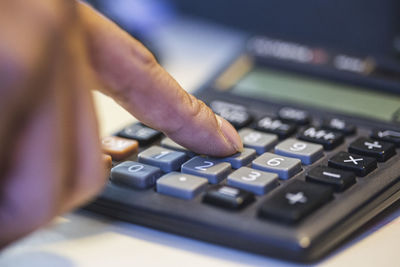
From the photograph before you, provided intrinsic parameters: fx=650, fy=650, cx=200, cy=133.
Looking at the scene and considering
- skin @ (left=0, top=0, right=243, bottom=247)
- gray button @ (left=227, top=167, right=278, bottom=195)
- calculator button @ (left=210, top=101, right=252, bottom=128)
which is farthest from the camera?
calculator button @ (left=210, top=101, right=252, bottom=128)

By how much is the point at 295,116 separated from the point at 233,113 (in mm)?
47

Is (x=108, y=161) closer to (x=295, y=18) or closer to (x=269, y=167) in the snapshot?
(x=269, y=167)

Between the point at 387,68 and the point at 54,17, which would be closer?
the point at 54,17

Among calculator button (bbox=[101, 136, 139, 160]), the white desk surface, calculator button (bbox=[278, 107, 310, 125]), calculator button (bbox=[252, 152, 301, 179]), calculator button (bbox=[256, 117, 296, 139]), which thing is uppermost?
calculator button (bbox=[278, 107, 310, 125])

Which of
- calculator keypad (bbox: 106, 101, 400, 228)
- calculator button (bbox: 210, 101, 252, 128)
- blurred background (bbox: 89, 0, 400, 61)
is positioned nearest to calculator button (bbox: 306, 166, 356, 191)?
calculator keypad (bbox: 106, 101, 400, 228)

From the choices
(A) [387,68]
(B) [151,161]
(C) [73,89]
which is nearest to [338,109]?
(A) [387,68]

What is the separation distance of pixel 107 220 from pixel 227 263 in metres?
0.09

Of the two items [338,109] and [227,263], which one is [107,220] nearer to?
[227,263]

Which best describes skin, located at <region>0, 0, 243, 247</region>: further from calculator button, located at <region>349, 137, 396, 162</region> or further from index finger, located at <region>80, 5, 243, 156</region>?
calculator button, located at <region>349, 137, 396, 162</region>

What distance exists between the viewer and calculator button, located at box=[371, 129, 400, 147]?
0.44 metres

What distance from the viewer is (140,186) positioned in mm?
386

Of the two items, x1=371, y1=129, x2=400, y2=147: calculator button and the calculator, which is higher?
x1=371, y1=129, x2=400, y2=147: calculator button

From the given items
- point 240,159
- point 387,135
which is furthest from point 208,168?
point 387,135

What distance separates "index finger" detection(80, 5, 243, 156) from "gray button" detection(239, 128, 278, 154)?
0.08 feet
